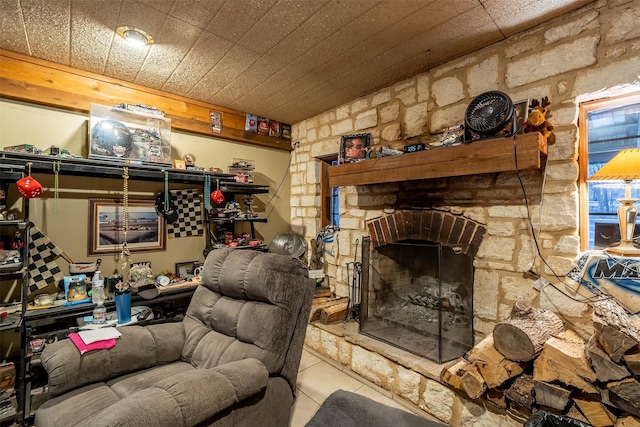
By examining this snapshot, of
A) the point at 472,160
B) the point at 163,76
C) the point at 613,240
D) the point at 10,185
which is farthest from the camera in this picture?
the point at 163,76

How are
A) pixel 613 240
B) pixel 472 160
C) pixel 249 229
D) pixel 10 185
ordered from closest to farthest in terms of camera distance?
pixel 613 240 < pixel 472 160 < pixel 10 185 < pixel 249 229

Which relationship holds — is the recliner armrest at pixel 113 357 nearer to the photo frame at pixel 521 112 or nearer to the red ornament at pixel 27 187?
the red ornament at pixel 27 187

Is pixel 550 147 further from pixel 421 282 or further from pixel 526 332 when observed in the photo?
pixel 421 282

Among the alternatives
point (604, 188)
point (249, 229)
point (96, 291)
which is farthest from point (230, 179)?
point (604, 188)

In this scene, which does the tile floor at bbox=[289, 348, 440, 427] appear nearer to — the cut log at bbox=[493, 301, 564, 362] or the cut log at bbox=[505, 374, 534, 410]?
the cut log at bbox=[505, 374, 534, 410]

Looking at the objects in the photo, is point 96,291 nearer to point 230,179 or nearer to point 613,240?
point 230,179

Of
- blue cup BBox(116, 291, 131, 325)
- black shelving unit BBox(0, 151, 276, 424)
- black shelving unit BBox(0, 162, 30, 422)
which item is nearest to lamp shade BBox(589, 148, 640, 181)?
black shelving unit BBox(0, 151, 276, 424)

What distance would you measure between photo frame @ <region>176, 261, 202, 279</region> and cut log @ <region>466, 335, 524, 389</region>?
8.28ft

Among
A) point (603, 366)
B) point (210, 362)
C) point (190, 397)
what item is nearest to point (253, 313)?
point (210, 362)

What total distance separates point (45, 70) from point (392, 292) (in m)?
3.40

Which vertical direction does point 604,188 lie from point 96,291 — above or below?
above

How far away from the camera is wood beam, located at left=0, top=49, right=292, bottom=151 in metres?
2.21

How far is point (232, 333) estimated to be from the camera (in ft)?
5.73

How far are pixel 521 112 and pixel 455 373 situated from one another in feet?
5.41
